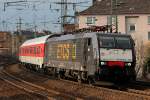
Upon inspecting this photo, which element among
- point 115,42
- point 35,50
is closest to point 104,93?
point 115,42

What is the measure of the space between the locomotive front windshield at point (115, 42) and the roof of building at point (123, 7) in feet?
149

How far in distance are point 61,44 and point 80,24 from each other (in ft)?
144

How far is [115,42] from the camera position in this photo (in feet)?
75.5

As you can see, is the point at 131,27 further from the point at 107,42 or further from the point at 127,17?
the point at 107,42

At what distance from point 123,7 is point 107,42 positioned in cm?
4904

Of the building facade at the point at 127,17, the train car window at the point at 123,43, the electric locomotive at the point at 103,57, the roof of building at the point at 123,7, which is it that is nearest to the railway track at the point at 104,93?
the electric locomotive at the point at 103,57

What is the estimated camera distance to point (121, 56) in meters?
22.4

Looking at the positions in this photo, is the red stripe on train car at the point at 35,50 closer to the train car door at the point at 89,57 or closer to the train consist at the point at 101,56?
the train consist at the point at 101,56

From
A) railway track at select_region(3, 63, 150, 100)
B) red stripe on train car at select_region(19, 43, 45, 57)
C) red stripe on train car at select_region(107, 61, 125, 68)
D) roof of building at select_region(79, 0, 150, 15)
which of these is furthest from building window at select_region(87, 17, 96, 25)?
red stripe on train car at select_region(107, 61, 125, 68)

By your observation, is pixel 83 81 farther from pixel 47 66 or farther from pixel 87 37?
pixel 47 66

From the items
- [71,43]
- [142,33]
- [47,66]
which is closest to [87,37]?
[71,43]

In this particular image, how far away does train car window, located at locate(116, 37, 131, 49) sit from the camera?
22906 millimetres

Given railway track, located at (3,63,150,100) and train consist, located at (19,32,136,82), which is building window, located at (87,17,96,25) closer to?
train consist, located at (19,32,136,82)

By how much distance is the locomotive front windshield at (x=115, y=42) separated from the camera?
2281 centimetres
